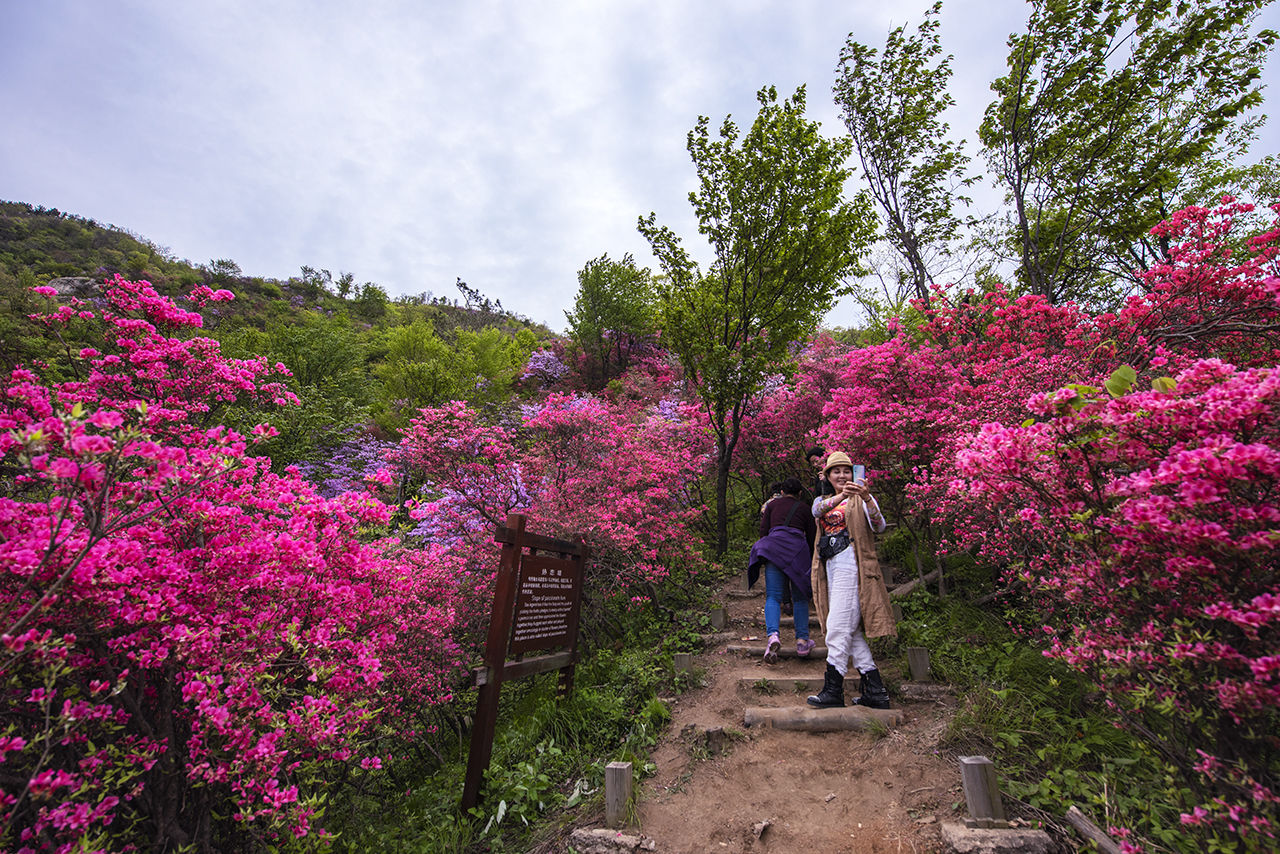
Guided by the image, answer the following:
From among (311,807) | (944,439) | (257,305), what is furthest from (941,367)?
(257,305)

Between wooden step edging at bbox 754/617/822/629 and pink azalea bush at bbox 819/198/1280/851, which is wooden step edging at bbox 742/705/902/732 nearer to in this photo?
pink azalea bush at bbox 819/198/1280/851

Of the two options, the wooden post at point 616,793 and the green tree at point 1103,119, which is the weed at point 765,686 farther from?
the green tree at point 1103,119

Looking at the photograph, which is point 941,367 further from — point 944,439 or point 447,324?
point 447,324

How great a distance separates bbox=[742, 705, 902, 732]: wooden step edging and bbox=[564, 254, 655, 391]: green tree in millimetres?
15925

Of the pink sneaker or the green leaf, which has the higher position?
the green leaf

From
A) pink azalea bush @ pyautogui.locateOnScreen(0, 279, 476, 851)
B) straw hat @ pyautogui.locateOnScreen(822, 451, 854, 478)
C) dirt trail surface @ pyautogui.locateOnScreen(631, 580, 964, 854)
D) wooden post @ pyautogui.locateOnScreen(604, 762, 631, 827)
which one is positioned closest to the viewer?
pink azalea bush @ pyautogui.locateOnScreen(0, 279, 476, 851)

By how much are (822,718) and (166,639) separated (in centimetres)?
402

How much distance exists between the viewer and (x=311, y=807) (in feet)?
7.68

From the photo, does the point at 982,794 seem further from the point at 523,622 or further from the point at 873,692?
the point at 523,622

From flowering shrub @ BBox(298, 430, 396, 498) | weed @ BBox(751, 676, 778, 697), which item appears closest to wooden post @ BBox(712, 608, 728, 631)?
weed @ BBox(751, 676, 778, 697)

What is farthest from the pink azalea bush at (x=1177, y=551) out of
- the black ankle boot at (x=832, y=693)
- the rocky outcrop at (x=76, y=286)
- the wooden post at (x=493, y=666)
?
the rocky outcrop at (x=76, y=286)

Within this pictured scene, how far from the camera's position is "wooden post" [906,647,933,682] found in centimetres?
412

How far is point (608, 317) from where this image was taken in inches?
758

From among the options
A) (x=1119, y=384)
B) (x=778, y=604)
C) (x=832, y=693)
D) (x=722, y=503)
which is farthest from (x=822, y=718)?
(x=722, y=503)
